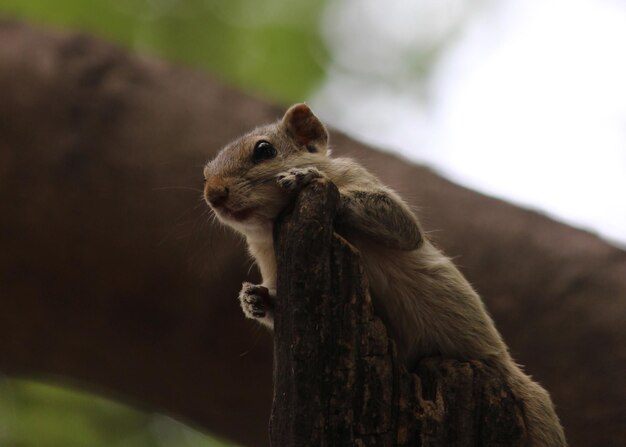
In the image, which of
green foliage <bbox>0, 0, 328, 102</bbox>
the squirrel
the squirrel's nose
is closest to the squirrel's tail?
the squirrel

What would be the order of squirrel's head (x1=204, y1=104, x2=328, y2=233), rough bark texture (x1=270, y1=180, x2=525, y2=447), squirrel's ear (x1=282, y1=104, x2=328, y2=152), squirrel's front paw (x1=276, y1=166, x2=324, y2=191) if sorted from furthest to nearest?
squirrel's ear (x1=282, y1=104, x2=328, y2=152) → squirrel's head (x1=204, y1=104, x2=328, y2=233) → squirrel's front paw (x1=276, y1=166, x2=324, y2=191) → rough bark texture (x1=270, y1=180, x2=525, y2=447)

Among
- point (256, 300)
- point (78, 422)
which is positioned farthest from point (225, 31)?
point (256, 300)

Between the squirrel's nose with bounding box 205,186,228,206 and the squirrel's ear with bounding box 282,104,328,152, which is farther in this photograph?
the squirrel's ear with bounding box 282,104,328,152

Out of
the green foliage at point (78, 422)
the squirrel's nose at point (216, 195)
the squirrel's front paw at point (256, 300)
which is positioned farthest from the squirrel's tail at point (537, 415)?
the green foliage at point (78, 422)

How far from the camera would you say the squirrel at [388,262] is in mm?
2783

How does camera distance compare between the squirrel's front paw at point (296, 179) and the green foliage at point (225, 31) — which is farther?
the green foliage at point (225, 31)

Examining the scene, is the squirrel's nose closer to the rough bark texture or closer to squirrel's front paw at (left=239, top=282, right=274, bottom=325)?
squirrel's front paw at (left=239, top=282, right=274, bottom=325)

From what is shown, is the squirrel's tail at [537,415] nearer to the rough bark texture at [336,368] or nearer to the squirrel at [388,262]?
the squirrel at [388,262]

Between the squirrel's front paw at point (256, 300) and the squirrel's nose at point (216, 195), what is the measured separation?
0.30 m

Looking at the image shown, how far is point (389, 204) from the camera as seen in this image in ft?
9.42

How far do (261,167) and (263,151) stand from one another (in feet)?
0.36

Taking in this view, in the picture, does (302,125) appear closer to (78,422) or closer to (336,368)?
(336,368)

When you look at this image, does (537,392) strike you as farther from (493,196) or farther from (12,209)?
(12,209)

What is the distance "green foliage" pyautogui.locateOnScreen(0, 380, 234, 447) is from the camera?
6.00m
